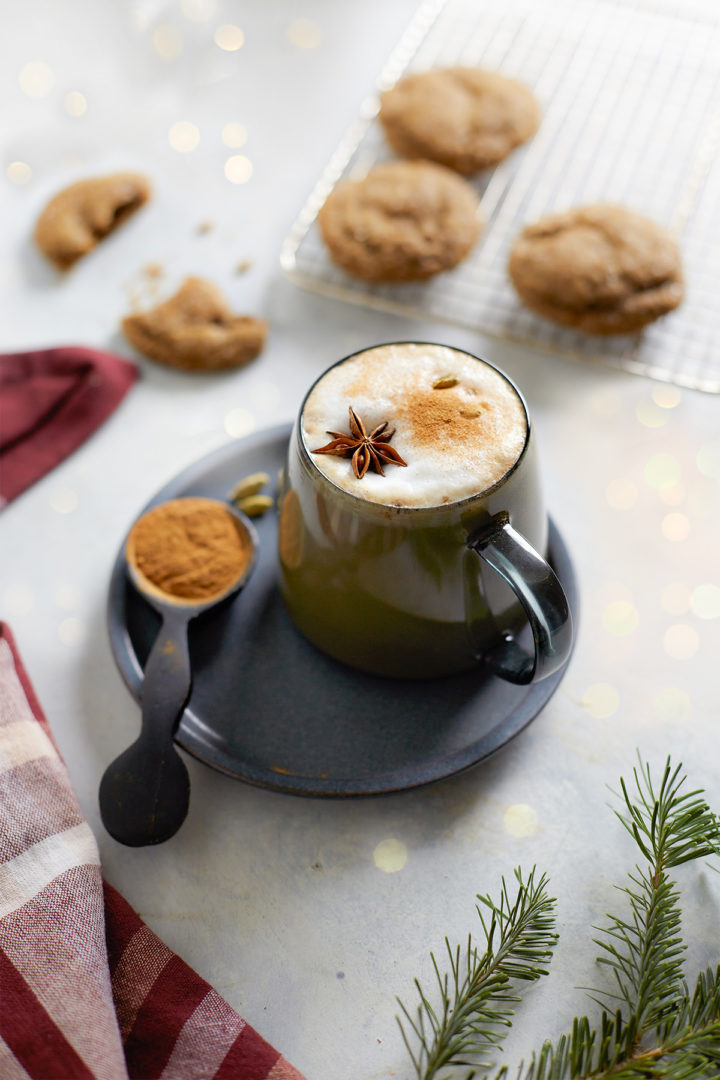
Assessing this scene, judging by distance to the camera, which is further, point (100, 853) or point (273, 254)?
point (273, 254)

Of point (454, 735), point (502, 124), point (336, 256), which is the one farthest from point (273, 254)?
point (454, 735)

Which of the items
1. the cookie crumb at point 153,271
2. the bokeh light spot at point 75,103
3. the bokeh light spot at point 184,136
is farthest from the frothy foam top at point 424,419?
the bokeh light spot at point 75,103

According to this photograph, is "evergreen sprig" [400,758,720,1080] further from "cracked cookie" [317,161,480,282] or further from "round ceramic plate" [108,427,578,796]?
"cracked cookie" [317,161,480,282]

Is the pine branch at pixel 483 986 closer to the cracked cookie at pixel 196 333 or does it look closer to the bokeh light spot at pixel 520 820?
the bokeh light spot at pixel 520 820

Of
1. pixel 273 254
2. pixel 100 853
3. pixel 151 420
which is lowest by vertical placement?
pixel 100 853

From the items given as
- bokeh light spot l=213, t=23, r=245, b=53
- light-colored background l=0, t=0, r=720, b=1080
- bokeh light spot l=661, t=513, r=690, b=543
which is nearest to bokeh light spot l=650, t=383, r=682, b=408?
light-colored background l=0, t=0, r=720, b=1080

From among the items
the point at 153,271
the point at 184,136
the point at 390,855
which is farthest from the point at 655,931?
the point at 184,136

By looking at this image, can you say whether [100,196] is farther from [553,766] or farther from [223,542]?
[553,766]

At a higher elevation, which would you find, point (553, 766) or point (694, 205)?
point (694, 205)
